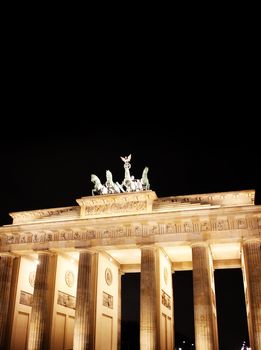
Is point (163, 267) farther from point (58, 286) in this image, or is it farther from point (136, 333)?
point (136, 333)

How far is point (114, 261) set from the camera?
120 ft

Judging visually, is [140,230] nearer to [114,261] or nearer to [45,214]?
[114,261]

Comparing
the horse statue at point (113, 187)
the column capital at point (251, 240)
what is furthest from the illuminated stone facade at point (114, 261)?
the horse statue at point (113, 187)

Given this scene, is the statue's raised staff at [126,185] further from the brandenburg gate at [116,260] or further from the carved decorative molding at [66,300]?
the carved decorative molding at [66,300]

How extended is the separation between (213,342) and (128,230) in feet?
32.9

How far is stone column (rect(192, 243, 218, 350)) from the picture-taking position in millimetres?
26859

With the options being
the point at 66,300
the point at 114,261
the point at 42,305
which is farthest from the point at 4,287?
the point at 114,261

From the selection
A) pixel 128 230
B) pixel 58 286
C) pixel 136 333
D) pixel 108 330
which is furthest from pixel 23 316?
pixel 136 333

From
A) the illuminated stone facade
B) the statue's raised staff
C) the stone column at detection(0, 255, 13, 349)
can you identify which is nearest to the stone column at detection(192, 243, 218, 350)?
the illuminated stone facade

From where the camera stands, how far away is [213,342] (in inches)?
1059

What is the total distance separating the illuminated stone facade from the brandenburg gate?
2.8 inches

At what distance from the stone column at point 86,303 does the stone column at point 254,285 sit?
1124 centimetres

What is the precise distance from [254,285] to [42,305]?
15.7 meters

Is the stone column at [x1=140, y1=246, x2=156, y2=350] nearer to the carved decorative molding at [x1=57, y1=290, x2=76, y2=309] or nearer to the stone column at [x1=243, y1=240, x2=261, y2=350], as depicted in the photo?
the stone column at [x1=243, y1=240, x2=261, y2=350]
